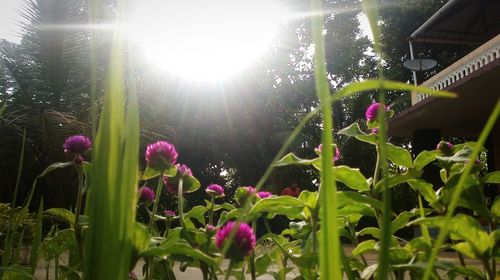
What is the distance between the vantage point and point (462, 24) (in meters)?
11.8

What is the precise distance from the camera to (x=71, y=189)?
7.03m

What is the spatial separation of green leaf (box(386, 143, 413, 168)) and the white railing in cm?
572

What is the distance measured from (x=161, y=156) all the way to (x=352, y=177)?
1.29ft

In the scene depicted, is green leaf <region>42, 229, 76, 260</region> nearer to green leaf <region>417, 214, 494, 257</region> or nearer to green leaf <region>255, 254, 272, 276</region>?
green leaf <region>255, 254, 272, 276</region>

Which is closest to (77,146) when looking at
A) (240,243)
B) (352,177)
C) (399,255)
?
(240,243)

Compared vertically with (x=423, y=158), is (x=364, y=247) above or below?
below

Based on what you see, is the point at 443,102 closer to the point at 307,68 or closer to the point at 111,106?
the point at 111,106

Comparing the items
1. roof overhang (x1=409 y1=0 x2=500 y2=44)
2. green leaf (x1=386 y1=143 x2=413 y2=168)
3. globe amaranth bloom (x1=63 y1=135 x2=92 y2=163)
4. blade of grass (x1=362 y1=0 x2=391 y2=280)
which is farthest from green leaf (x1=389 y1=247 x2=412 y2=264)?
roof overhang (x1=409 y1=0 x2=500 y2=44)

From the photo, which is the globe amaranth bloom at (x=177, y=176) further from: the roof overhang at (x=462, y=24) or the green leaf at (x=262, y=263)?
the roof overhang at (x=462, y=24)

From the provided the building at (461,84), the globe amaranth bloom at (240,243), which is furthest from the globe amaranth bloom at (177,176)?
the building at (461,84)

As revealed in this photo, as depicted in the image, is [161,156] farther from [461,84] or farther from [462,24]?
[462,24]

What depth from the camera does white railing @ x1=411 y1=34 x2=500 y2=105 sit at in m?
6.84

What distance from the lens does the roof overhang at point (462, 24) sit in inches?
423

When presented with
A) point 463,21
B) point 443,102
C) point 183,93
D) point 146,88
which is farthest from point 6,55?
point 463,21
